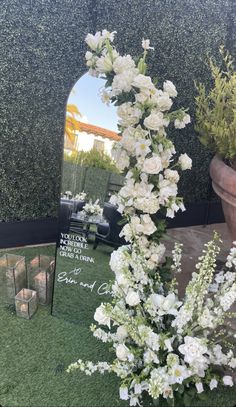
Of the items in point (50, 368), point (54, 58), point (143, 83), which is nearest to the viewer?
point (143, 83)

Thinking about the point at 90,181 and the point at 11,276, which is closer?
the point at 90,181

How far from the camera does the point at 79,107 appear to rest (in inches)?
79.0

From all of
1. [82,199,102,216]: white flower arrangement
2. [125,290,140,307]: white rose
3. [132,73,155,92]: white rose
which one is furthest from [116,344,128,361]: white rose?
[132,73,155,92]: white rose

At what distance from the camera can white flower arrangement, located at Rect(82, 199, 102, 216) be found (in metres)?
2.08

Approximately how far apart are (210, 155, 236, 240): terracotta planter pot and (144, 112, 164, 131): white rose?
78 cm

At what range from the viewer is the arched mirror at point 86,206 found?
199 cm

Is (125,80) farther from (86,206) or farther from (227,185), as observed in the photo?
(227,185)

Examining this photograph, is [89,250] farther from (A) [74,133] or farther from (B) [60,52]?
(B) [60,52]

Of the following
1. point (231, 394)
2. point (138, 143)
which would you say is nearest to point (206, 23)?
point (138, 143)

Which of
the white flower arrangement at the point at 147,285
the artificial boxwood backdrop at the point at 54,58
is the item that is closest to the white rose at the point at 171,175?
the white flower arrangement at the point at 147,285

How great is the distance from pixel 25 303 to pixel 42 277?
0.18 meters

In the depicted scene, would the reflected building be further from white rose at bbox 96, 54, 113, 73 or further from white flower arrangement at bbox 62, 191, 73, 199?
white rose at bbox 96, 54, 113, 73

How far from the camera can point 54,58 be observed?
9.25 ft

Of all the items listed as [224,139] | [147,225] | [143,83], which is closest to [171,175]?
[147,225]
